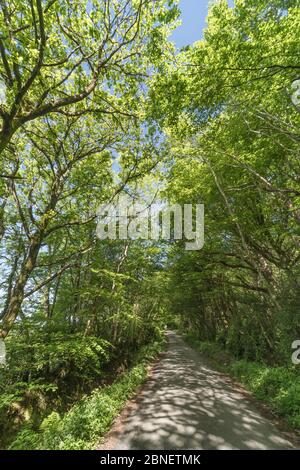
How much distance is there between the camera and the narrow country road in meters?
4.72

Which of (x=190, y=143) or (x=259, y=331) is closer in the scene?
(x=190, y=143)

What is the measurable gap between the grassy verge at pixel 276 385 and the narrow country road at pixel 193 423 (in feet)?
1.62

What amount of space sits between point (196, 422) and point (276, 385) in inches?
132

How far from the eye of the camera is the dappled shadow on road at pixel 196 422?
15.5 feet

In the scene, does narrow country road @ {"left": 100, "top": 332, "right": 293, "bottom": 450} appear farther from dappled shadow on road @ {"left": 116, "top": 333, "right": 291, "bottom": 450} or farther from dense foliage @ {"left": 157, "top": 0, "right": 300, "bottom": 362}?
dense foliage @ {"left": 157, "top": 0, "right": 300, "bottom": 362}

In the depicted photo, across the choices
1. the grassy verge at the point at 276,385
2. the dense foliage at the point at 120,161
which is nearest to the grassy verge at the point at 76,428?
the dense foliage at the point at 120,161

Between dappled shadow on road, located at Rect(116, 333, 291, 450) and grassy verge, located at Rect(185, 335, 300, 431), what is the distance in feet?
1.75

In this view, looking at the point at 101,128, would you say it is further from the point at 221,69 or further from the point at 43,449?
the point at 43,449

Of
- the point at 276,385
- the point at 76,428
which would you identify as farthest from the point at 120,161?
the point at 276,385

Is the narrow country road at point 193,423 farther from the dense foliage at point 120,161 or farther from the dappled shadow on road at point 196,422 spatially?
the dense foliage at point 120,161

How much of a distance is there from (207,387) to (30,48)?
10545 mm

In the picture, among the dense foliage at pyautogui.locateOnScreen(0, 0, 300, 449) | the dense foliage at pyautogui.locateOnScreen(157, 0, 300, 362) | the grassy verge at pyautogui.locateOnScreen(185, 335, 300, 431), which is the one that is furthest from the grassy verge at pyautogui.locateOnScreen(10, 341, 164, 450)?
the dense foliage at pyautogui.locateOnScreen(157, 0, 300, 362)
